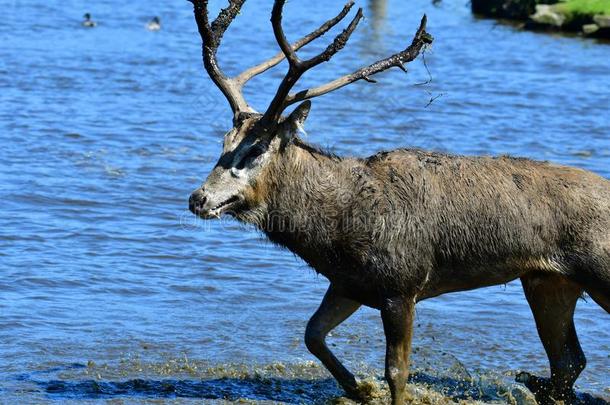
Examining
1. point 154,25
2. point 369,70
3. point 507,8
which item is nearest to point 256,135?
point 369,70

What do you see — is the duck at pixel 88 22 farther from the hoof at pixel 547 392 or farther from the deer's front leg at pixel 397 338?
the deer's front leg at pixel 397 338

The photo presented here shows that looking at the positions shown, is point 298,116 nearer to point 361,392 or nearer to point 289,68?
point 289,68

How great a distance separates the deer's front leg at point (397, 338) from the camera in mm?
7168

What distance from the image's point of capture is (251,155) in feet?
23.2

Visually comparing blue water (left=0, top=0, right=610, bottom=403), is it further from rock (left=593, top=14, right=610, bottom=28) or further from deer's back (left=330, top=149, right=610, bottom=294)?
rock (left=593, top=14, right=610, bottom=28)

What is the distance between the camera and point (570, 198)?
24.0 ft

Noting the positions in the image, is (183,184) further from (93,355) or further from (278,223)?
(278,223)

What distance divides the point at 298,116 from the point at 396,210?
0.85 m

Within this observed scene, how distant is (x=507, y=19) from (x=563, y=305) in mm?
30963

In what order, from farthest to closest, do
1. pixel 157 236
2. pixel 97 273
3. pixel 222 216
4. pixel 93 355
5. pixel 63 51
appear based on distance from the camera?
pixel 63 51
pixel 157 236
pixel 97 273
pixel 93 355
pixel 222 216

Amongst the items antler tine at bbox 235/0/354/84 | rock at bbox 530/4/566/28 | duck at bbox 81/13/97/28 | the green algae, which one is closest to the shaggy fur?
antler tine at bbox 235/0/354/84

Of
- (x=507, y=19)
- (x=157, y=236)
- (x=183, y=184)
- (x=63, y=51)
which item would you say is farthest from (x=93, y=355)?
(x=507, y=19)

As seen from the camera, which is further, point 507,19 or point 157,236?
point 507,19

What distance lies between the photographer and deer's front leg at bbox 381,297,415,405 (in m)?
7.17
